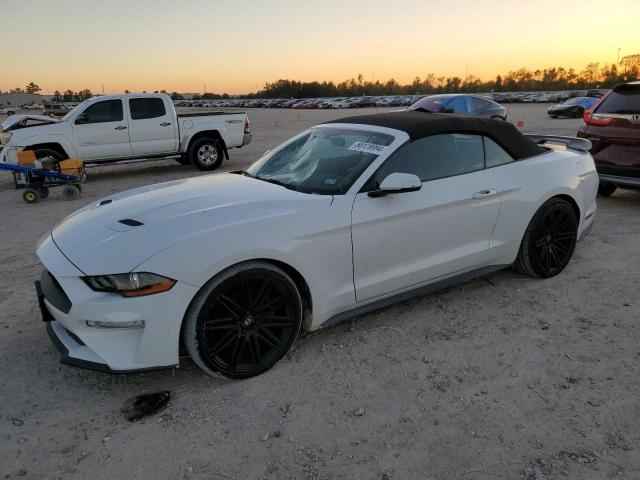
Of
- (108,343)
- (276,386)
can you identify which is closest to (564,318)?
(276,386)

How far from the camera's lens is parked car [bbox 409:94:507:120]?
13412 millimetres

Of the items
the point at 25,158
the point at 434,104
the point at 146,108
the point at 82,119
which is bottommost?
the point at 25,158

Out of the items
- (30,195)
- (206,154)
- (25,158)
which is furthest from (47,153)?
(206,154)

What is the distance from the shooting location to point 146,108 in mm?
11125

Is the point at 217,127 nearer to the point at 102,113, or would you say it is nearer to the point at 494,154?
the point at 102,113

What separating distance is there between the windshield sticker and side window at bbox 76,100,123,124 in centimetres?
883

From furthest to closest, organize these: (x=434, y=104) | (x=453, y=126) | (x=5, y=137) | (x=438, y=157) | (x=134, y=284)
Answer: (x=434, y=104) < (x=5, y=137) < (x=453, y=126) < (x=438, y=157) < (x=134, y=284)

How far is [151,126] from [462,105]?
8567 mm

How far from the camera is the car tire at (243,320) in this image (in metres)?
2.79

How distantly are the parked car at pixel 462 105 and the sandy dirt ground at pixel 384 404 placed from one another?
10.1m

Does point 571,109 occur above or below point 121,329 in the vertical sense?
above

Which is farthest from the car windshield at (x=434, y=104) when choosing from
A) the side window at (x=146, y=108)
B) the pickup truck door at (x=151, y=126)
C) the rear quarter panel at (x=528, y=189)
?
the rear quarter panel at (x=528, y=189)

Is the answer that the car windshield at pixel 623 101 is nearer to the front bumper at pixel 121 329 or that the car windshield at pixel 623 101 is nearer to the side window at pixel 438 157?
the side window at pixel 438 157

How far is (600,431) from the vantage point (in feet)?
8.23
